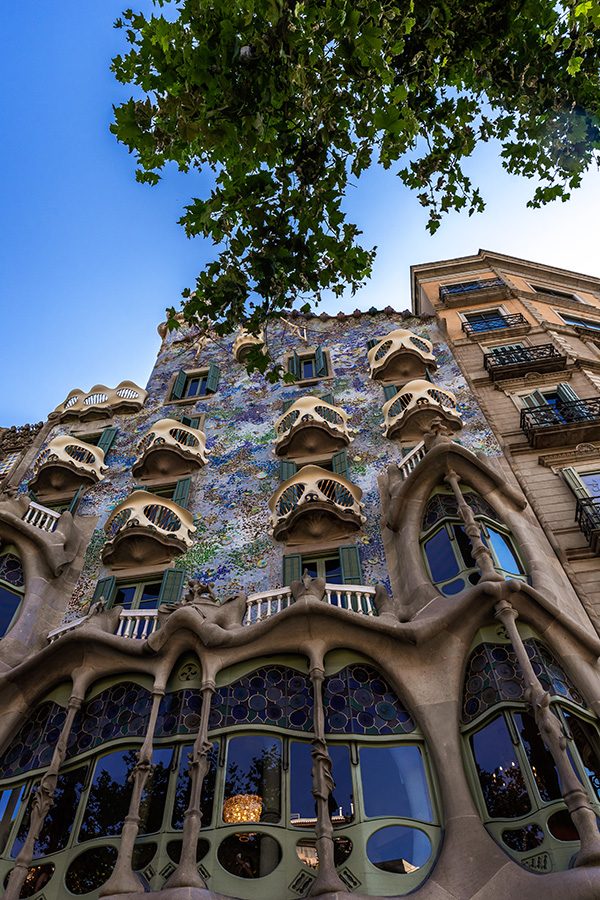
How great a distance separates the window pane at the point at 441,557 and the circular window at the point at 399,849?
4.35 metres

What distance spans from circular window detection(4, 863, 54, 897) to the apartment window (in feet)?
49.8

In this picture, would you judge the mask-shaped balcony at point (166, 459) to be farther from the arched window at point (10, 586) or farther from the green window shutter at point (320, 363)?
the green window shutter at point (320, 363)

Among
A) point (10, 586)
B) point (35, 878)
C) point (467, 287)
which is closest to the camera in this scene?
point (35, 878)

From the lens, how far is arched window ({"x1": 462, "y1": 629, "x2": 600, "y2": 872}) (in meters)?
8.24

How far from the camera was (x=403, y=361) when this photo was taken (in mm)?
20406

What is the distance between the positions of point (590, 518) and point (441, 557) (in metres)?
3.23

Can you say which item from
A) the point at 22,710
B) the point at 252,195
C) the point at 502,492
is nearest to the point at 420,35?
the point at 252,195

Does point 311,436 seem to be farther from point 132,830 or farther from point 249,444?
point 132,830

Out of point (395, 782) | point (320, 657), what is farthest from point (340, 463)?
point (395, 782)

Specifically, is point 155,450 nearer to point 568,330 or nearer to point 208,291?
point 208,291

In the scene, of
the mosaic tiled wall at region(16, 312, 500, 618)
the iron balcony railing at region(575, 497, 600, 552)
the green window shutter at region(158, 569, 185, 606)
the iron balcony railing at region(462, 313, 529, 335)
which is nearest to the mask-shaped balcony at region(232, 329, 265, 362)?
the mosaic tiled wall at region(16, 312, 500, 618)

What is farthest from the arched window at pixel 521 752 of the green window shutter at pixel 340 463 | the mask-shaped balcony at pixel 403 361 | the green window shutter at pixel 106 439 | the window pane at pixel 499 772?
the green window shutter at pixel 106 439

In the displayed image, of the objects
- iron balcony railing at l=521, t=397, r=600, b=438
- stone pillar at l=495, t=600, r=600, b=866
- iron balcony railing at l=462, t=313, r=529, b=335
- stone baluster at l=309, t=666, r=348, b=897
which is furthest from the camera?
iron balcony railing at l=462, t=313, r=529, b=335

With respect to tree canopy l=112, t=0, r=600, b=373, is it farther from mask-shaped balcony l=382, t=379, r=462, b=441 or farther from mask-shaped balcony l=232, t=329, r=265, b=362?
mask-shaped balcony l=232, t=329, r=265, b=362
